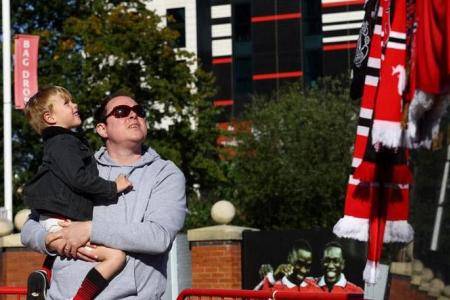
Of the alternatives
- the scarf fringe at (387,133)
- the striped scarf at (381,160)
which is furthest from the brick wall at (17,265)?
the scarf fringe at (387,133)

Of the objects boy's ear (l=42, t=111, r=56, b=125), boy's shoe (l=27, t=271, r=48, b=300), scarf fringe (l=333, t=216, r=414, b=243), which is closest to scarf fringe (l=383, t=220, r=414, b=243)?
scarf fringe (l=333, t=216, r=414, b=243)

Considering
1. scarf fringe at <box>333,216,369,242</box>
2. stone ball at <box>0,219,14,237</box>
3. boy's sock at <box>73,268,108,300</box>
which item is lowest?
stone ball at <box>0,219,14,237</box>

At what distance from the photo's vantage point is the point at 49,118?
4.61m

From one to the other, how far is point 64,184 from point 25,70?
1844cm

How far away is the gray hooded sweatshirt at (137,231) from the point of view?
4.13 m

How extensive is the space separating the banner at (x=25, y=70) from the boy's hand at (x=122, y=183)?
17414 mm

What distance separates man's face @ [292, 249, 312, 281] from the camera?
47.8ft

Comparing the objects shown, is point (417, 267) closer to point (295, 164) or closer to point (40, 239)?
point (40, 239)

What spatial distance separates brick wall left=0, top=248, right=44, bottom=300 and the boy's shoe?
11.6 m

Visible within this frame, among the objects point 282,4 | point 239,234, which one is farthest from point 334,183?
point 282,4

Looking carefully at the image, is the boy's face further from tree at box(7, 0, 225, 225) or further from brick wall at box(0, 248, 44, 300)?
tree at box(7, 0, 225, 225)

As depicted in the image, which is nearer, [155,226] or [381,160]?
[381,160]

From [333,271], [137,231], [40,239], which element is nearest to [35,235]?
[40,239]

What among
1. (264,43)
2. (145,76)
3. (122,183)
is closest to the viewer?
(122,183)
